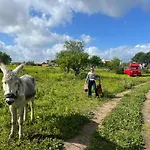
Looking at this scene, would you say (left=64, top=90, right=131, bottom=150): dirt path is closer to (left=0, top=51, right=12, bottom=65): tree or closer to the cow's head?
the cow's head

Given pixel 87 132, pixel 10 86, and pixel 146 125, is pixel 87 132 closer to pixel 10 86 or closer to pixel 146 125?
pixel 146 125

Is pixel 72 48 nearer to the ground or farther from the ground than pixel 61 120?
farther from the ground

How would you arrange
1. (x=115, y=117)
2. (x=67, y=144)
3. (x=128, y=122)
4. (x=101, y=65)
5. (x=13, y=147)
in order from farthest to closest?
(x=101, y=65), (x=115, y=117), (x=128, y=122), (x=67, y=144), (x=13, y=147)

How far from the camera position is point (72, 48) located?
67.8m

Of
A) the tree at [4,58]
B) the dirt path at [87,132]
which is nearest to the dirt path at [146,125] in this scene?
the dirt path at [87,132]

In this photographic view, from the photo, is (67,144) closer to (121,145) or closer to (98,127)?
(121,145)

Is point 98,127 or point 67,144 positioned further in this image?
point 98,127

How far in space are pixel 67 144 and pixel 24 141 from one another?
4.94 feet

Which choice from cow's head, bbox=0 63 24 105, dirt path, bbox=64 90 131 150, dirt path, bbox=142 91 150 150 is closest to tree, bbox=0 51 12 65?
cow's head, bbox=0 63 24 105

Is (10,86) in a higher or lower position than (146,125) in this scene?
higher

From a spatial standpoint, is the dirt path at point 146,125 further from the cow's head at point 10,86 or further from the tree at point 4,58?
the tree at point 4,58

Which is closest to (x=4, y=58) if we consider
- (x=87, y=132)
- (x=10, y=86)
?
(x=87, y=132)

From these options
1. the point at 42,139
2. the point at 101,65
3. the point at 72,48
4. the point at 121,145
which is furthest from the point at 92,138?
the point at 101,65

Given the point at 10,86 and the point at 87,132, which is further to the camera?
the point at 87,132
